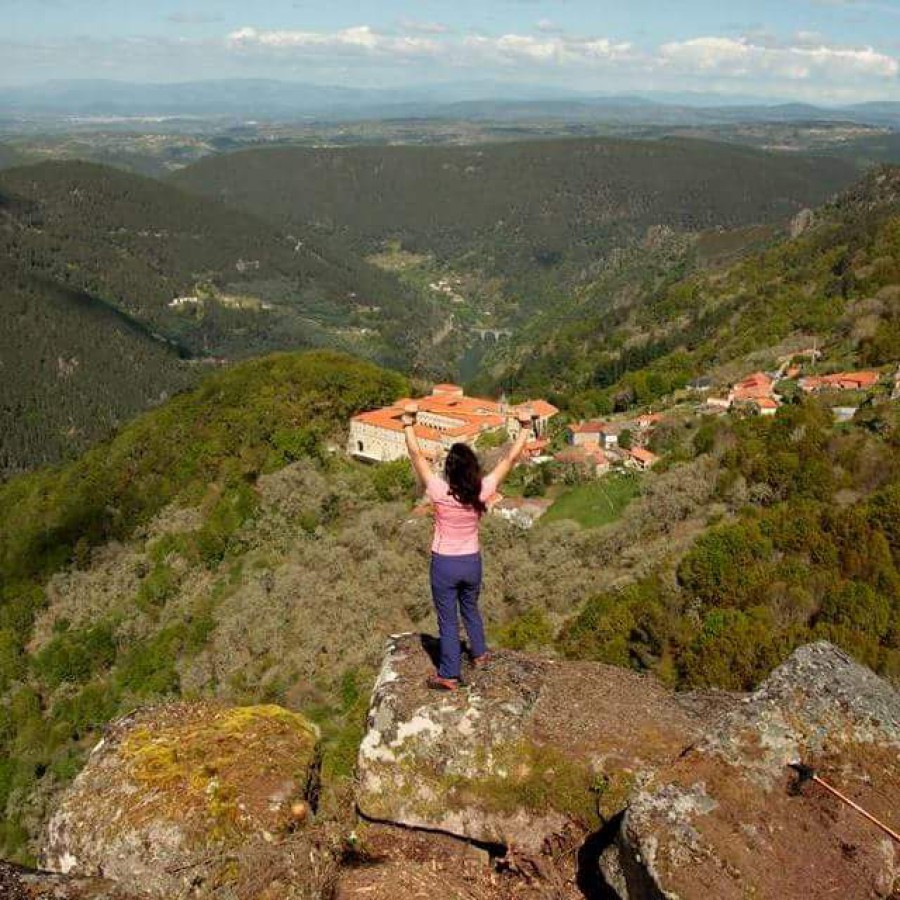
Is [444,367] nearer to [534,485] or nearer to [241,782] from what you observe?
[534,485]

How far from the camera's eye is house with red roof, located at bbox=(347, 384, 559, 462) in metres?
49.1

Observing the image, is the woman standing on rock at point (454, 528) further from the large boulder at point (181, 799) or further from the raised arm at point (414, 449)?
the large boulder at point (181, 799)

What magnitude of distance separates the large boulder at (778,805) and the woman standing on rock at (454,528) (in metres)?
2.73

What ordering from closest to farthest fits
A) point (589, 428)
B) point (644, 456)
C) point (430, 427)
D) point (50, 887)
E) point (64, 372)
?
point (50, 887) → point (644, 456) → point (430, 427) → point (589, 428) → point (64, 372)

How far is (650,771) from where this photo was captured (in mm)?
7059

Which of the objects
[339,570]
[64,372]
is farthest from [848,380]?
[64,372]

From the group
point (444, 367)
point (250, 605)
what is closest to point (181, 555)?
point (250, 605)

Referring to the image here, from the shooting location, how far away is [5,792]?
3703 cm

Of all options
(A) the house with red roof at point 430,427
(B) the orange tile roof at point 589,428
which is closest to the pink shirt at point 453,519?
(A) the house with red roof at point 430,427

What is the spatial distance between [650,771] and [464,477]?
3.21m

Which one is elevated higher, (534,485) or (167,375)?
(534,485)

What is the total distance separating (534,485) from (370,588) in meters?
13.2

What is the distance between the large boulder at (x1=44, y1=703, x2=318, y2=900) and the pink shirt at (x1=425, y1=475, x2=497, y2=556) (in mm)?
2686

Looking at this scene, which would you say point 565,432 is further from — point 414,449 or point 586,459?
point 414,449
